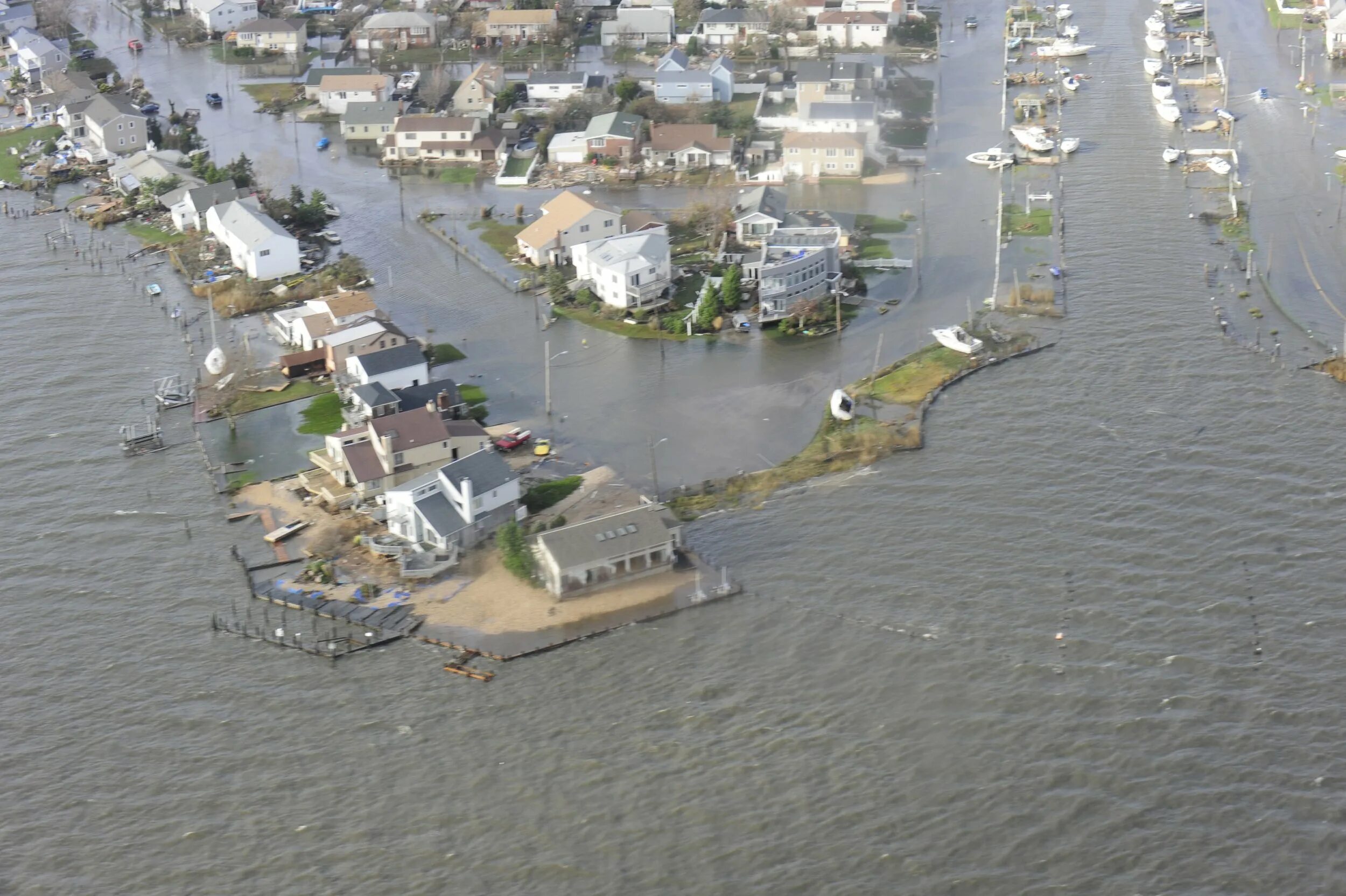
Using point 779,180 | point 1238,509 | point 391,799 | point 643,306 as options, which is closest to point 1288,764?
point 1238,509

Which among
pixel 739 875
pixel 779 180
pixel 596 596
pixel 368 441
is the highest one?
pixel 779 180

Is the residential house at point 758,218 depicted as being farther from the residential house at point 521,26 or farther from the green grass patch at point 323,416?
the residential house at point 521,26

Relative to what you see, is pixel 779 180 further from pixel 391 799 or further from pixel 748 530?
pixel 391 799

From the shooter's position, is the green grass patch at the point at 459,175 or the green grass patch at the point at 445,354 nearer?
the green grass patch at the point at 445,354

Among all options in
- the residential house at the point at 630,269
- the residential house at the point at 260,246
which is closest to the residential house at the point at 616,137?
the residential house at the point at 630,269

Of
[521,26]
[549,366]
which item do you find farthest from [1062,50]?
[549,366]

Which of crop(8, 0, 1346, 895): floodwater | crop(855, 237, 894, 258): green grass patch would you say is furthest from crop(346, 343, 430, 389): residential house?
crop(855, 237, 894, 258): green grass patch
